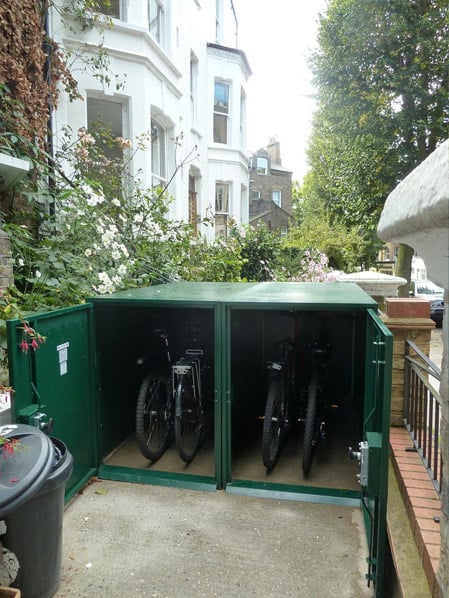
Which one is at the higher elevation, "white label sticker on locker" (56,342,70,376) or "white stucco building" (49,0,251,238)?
"white stucco building" (49,0,251,238)

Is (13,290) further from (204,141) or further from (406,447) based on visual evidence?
(204,141)

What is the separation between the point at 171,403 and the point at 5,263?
78.7 inches

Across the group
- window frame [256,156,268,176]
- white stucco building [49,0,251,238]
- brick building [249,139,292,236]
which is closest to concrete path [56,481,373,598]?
white stucco building [49,0,251,238]

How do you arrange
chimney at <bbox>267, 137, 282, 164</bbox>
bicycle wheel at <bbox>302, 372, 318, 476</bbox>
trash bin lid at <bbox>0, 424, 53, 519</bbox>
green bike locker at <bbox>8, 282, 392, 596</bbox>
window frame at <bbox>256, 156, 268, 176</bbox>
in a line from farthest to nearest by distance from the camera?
chimney at <bbox>267, 137, 282, 164</bbox>
window frame at <bbox>256, 156, 268, 176</bbox>
bicycle wheel at <bbox>302, 372, 318, 476</bbox>
green bike locker at <bbox>8, 282, 392, 596</bbox>
trash bin lid at <bbox>0, 424, 53, 519</bbox>

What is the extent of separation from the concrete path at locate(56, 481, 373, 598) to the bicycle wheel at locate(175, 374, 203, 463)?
0.43m

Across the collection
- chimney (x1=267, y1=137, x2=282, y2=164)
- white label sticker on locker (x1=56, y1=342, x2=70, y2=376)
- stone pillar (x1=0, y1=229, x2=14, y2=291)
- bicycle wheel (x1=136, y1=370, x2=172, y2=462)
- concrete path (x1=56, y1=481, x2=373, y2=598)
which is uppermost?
chimney (x1=267, y1=137, x2=282, y2=164)

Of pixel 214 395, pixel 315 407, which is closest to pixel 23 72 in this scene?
pixel 214 395

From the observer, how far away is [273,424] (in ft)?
12.7

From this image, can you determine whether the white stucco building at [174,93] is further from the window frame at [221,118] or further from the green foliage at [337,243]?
the green foliage at [337,243]

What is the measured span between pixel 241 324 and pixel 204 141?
1016 centimetres

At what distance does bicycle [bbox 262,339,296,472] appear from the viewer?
369 cm

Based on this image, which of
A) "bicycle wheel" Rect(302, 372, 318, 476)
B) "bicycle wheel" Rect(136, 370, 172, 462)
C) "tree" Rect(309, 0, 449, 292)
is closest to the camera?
"bicycle wheel" Rect(302, 372, 318, 476)

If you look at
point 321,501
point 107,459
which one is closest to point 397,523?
point 321,501

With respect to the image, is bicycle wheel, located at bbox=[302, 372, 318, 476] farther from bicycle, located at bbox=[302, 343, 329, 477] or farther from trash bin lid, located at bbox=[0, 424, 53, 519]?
trash bin lid, located at bbox=[0, 424, 53, 519]
